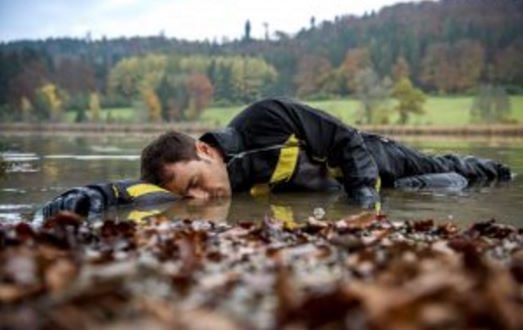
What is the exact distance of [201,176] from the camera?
6.30 metres

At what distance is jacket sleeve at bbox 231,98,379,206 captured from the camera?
6.73 m

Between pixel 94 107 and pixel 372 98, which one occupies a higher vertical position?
pixel 372 98

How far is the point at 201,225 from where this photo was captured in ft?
14.8

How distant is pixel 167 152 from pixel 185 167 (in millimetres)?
226

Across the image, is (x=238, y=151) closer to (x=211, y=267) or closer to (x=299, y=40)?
(x=211, y=267)

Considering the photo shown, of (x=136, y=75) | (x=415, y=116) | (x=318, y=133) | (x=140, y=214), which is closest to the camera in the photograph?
(x=140, y=214)

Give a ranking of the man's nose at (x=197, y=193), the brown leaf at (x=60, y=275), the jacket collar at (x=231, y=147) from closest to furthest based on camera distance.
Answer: the brown leaf at (x=60, y=275) → the man's nose at (x=197, y=193) → the jacket collar at (x=231, y=147)

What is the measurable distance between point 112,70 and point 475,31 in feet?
203

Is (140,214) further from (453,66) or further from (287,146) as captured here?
(453,66)

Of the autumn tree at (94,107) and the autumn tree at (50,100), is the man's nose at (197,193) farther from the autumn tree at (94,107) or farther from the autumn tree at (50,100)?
the autumn tree at (50,100)

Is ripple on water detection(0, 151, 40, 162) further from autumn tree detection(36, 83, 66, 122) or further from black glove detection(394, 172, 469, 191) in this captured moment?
autumn tree detection(36, 83, 66, 122)

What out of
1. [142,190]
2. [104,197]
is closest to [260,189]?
[142,190]

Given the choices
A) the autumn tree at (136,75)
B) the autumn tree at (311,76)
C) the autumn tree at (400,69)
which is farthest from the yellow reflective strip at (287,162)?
the autumn tree at (136,75)

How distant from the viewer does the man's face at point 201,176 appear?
6.09m
